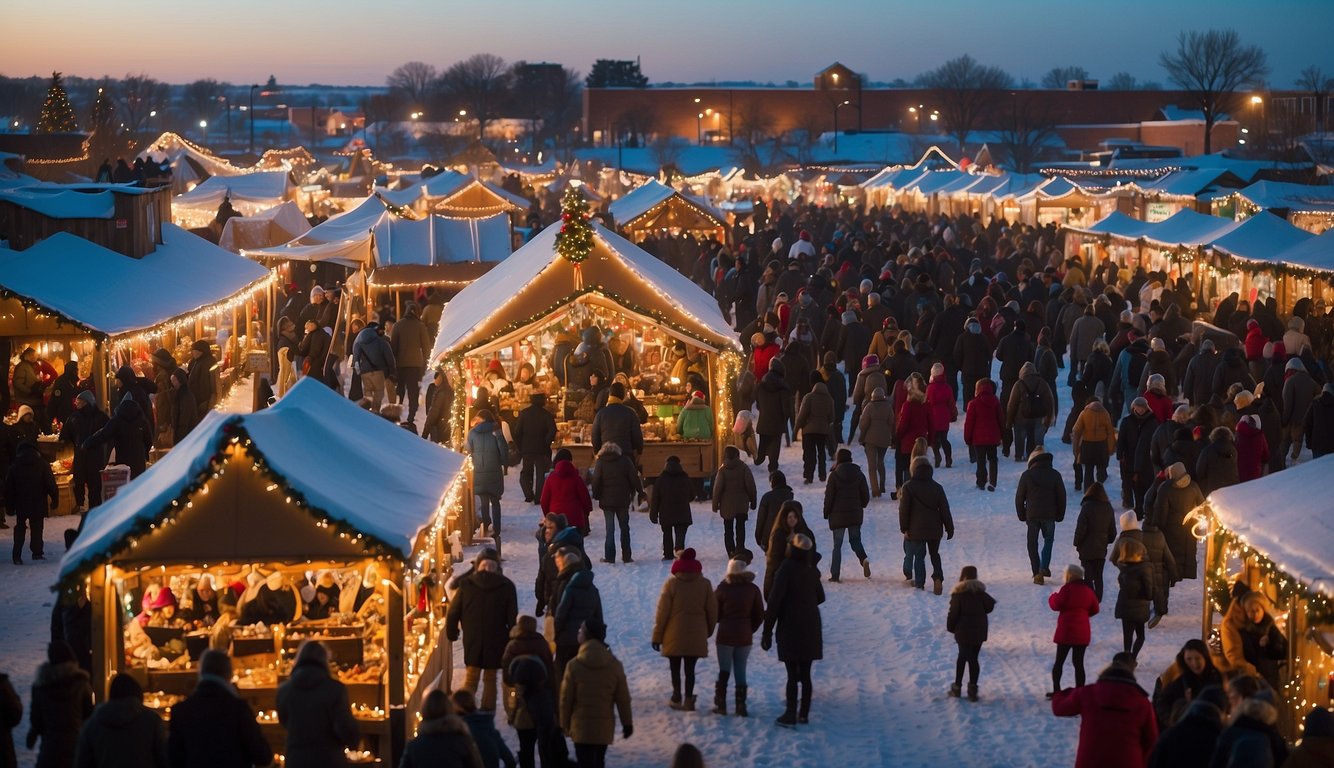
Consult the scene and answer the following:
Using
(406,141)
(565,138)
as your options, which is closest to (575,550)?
(565,138)

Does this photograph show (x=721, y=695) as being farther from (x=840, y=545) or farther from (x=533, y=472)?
(x=533, y=472)

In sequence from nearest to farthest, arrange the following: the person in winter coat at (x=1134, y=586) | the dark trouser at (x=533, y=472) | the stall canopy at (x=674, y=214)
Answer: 1. the person in winter coat at (x=1134, y=586)
2. the dark trouser at (x=533, y=472)
3. the stall canopy at (x=674, y=214)

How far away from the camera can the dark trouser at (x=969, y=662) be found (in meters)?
9.45

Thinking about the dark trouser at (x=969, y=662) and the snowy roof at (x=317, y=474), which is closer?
the snowy roof at (x=317, y=474)

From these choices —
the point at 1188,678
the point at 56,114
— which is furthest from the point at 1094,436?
the point at 56,114

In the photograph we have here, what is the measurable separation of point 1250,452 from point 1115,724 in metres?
5.94

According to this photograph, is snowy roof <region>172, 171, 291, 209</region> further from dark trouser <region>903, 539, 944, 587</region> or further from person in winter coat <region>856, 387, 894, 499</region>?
dark trouser <region>903, 539, 944, 587</region>

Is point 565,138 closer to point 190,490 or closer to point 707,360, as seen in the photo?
point 707,360

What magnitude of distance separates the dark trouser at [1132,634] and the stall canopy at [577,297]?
6.06 metres

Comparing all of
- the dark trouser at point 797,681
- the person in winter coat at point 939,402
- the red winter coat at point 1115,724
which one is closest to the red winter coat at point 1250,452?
the person in winter coat at point 939,402

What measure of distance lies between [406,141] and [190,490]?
345ft

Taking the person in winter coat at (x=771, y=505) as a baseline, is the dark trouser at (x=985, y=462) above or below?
below

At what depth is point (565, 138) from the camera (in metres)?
104

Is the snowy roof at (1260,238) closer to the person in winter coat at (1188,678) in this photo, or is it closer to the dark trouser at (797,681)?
the dark trouser at (797,681)
